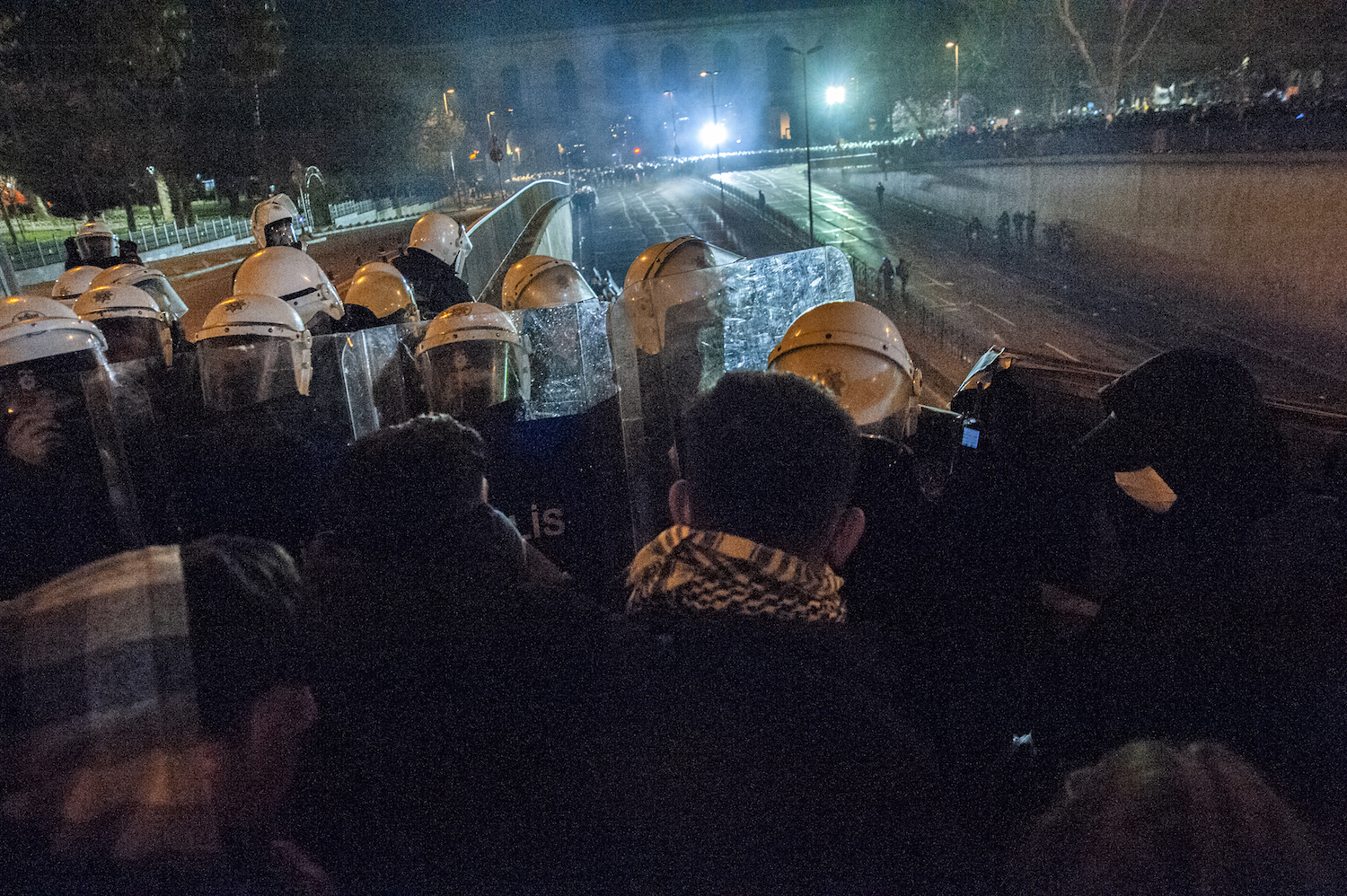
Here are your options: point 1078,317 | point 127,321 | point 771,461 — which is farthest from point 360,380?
point 1078,317

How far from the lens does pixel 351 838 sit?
62.4 inches

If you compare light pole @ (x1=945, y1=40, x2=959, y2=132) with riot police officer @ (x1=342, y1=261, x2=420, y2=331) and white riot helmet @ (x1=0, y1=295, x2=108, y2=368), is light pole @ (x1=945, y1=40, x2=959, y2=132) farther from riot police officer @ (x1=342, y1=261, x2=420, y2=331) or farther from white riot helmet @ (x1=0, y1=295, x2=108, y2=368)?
white riot helmet @ (x1=0, y1=295, x2=108, y2=368)

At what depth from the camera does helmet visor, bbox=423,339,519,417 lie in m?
3.61

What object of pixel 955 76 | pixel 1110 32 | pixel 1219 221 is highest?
pixel 955 76

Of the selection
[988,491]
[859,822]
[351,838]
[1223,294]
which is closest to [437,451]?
[351,838]

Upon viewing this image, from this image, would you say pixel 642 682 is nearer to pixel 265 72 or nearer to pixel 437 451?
pixel 437 451

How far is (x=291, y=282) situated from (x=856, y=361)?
432 cm

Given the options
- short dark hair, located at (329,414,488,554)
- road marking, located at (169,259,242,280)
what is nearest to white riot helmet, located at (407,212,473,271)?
short dark hair, located at (329,414,488,554)

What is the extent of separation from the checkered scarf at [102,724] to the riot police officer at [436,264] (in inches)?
232

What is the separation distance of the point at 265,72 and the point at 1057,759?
43272 mm

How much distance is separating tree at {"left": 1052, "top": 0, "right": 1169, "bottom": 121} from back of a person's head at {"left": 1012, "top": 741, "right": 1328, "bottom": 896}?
131 feet

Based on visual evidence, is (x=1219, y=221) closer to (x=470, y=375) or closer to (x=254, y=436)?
(x=470, y=375)

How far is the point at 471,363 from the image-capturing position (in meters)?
3.65

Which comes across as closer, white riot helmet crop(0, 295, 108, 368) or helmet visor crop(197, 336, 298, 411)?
white riot helmet crop(0, 295, 108, 368)
